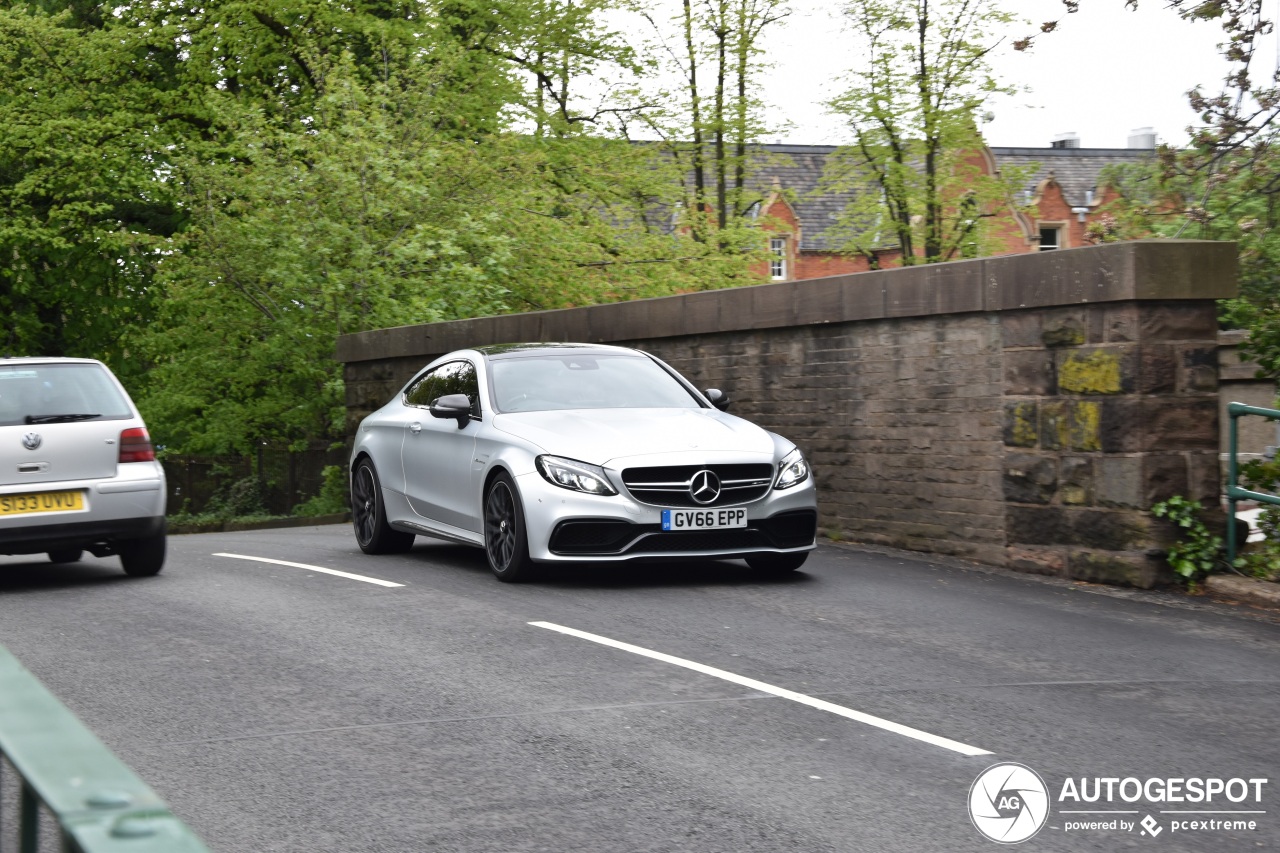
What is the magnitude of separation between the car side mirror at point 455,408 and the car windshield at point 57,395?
6.84ft

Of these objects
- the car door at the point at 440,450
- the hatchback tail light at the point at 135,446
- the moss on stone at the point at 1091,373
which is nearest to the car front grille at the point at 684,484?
the car door at the point at 440,450

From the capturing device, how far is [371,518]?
12562mm

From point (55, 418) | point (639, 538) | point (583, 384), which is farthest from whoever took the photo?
point (583, 384)

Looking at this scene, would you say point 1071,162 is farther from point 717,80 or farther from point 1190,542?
point 1190,542

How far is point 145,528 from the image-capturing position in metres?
10.8

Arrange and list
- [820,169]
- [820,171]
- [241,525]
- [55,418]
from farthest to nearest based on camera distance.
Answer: [820,169], [820,171], [241,525], [55,418]

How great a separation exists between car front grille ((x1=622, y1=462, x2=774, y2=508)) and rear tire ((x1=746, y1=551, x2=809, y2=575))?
0.46m

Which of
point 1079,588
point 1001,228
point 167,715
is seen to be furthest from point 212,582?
point 1001,228

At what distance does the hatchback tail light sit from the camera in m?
10.7

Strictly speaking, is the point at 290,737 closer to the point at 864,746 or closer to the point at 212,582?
the point at 864,746

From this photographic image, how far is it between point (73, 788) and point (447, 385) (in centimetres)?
1042

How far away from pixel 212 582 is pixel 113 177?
2089cm

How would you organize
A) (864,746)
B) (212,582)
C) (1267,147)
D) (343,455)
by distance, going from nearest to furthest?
(864,746), (212,582), (1267,147), (343,455)

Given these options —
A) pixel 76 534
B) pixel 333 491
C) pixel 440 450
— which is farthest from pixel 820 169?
pixel 76 534
